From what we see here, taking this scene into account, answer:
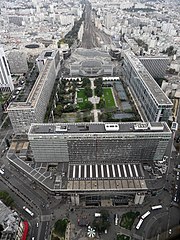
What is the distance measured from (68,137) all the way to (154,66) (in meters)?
102

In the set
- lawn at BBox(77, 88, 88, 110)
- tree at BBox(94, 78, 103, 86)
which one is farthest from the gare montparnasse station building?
tree at BBox(94, 78, 103, 86)

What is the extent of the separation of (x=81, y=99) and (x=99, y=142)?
57.6 m

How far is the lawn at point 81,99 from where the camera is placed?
4579 inches

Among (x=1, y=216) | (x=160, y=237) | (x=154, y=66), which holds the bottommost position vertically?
(x=160, y=237)

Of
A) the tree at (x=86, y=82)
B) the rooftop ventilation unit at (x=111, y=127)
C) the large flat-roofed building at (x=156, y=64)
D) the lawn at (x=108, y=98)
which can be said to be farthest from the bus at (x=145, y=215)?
the large flat-roofed building at (x=156, y=64)

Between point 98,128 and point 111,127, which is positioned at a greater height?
point 111,127

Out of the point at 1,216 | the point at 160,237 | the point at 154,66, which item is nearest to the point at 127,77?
the point at 154,66

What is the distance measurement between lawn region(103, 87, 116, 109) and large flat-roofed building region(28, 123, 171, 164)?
44.8 metres

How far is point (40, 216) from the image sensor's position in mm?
63500

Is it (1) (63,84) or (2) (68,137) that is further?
(1) (63,84)

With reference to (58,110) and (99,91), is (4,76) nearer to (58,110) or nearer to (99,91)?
(58,110)

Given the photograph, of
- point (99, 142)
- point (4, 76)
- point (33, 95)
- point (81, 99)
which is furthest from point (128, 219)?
point (4, 76)

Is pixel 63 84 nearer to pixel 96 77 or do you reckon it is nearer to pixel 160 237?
pixel 96 77

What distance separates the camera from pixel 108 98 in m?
124
